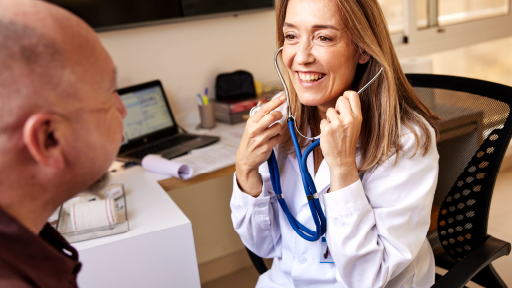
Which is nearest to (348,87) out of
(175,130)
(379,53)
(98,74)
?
(379,53)

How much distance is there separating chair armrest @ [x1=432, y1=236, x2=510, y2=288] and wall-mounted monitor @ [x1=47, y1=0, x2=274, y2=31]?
5.23 ft

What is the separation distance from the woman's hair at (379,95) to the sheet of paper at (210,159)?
2.22 ft

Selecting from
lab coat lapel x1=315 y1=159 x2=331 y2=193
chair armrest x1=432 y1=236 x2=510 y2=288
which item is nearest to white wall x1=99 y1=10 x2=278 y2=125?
lab coat lapel x1=315 y1=159 x2=331 y2=193

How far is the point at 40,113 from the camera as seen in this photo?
1.58 feet

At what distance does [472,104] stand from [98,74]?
39.2 inches

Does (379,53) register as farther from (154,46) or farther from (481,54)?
(481,54)

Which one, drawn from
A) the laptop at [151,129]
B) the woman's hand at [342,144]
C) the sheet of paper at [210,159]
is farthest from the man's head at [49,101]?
the laptop at [151,129]

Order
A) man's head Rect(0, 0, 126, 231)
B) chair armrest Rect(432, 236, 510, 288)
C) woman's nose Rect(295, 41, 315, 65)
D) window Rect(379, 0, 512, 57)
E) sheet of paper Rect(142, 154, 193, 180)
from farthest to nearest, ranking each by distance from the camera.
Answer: window Rect(379, 0, 512, 57)
sheet of paper Rect(142, 154, 193, 180)
woman's nose Rect(295, 41, 315, 65)
chair armrest Rect(432, 236, 510, 288)
man's head Rect(0, 0, 126, 231)

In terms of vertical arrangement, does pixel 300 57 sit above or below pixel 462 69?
above

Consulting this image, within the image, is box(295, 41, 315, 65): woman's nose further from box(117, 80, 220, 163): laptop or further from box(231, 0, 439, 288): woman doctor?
box(117, 80, 220, 163): laptop

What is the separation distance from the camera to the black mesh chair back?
1087 mm

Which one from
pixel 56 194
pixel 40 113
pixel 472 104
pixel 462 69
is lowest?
pixel 462 69

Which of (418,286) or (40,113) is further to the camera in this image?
(418,286)

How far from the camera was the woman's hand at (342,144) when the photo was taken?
3.21 ft
